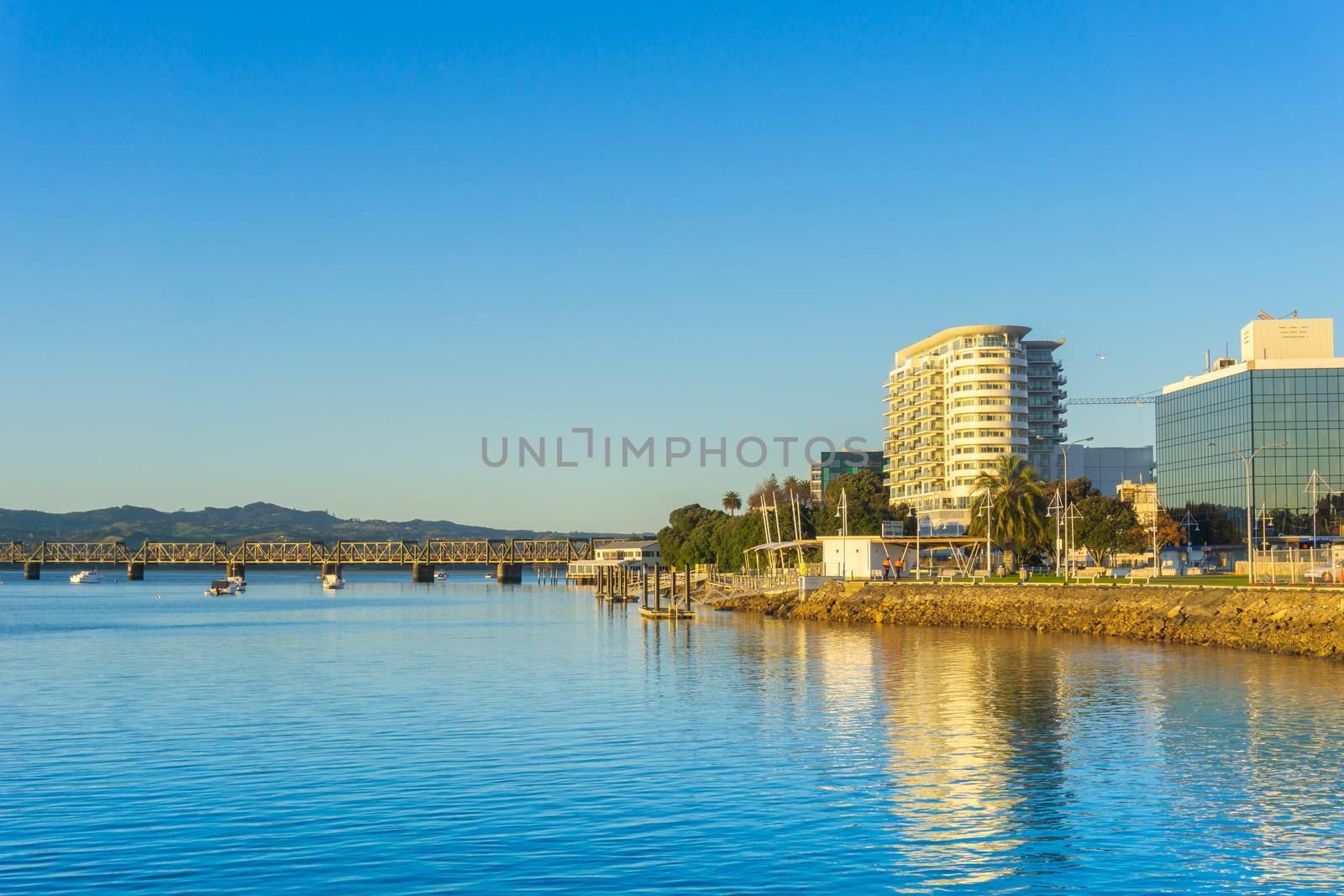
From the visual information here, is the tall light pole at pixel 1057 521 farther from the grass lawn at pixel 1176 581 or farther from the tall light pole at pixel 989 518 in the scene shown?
the tall light pole at pixel 989 518

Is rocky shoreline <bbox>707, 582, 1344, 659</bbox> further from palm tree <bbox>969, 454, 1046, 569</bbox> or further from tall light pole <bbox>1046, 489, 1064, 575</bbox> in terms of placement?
palm tree <bbox>969, 454, 1046, 569</bbox>

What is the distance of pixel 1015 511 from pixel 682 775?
97444 mm

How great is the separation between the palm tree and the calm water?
185 ft

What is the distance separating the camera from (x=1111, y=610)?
85.7 metres

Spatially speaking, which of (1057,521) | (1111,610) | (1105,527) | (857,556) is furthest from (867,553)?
(1111,610)

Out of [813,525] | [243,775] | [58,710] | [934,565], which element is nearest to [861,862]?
[243,775]

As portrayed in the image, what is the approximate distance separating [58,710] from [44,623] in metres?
74.0

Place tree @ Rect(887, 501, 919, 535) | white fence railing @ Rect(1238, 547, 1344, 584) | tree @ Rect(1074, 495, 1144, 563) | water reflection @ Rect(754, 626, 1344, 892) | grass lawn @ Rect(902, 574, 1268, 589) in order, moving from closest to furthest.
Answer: water reflection @ Rect(754, 626, 1344, 892), white fence railing @ Rect(1238, 547, 1344, 584), grass lawn @ Rect(902, 574, 1268, 589), tree @ Rect(1074, 495, 1144, 563), tree @ Rect(887, 501, 919, 535)

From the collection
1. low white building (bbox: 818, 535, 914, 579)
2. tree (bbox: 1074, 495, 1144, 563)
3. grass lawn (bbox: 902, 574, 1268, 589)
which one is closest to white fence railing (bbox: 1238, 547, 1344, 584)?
grass lawn (bbox: 902, 574, 1268, 589)

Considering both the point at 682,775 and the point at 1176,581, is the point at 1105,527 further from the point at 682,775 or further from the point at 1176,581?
the point at 682,775

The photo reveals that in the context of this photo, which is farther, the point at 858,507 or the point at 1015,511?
the point at 858,507

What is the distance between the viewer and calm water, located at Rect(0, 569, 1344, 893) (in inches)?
1001

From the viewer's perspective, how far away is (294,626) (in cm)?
11425

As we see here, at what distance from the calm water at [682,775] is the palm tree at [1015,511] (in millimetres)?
56282
